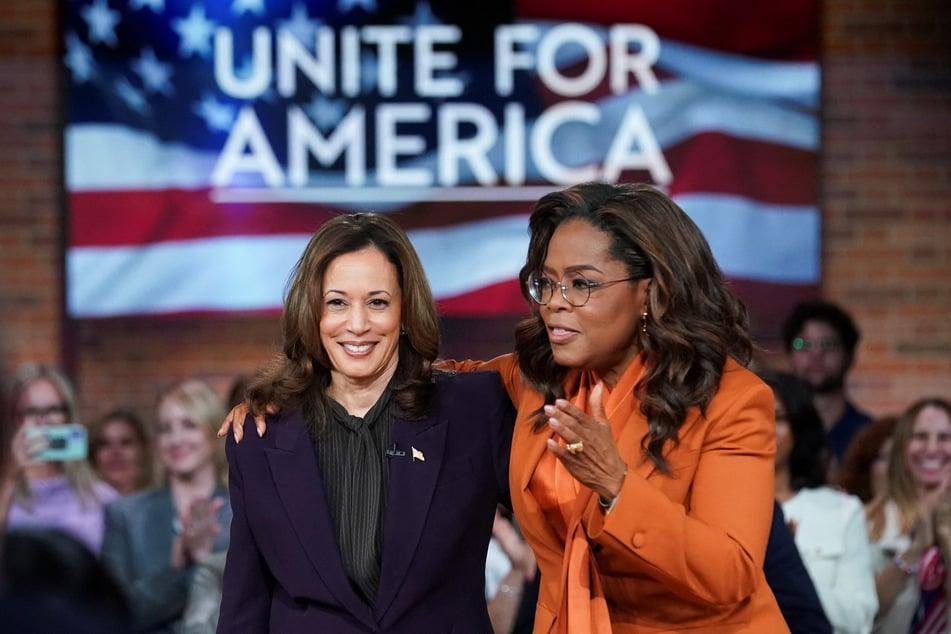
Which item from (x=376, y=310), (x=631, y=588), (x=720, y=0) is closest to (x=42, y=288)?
(x=720, y=0)

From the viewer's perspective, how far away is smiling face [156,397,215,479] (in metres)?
4.85

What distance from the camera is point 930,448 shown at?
186 inches

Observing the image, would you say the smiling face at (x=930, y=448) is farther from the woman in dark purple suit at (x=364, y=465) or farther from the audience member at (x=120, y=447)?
the audience member at (x=120, y=447)

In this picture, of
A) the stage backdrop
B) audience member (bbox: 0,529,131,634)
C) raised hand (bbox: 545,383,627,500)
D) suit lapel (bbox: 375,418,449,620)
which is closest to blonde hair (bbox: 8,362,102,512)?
the stage backdrop

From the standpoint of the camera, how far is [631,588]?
247cm

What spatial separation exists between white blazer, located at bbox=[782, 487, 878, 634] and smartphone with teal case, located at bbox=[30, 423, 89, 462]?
2458mm

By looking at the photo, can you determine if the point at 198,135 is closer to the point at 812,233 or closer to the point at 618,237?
the point at 812,233

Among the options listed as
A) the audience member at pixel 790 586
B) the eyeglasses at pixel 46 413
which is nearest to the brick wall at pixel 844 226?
the eyeglasses at pixel 46 413

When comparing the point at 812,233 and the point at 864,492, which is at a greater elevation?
the point at 812,233

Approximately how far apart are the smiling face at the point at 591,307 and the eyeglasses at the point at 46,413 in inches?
121

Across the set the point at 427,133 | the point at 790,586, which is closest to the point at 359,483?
the point at 790,586

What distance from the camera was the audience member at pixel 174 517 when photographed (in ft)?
14.3

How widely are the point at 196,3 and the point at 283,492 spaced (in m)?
4.39

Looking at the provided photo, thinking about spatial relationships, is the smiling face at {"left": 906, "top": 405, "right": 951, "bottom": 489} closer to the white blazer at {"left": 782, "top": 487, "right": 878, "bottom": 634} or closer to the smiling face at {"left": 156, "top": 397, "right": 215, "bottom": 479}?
the white blazer at {"left": 782, "top": 487, "right": 878, "bottom": 634}
